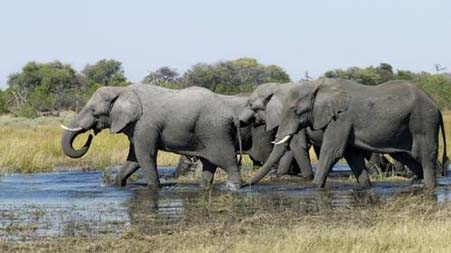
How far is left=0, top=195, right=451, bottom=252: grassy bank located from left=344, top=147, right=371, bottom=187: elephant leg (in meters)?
3.94

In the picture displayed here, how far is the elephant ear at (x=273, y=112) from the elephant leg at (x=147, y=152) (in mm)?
2503

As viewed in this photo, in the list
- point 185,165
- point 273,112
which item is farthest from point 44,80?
point 273,112

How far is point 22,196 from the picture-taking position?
16.7m

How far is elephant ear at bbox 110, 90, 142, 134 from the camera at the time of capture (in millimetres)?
17641

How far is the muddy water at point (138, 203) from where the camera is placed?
1248 centimetres

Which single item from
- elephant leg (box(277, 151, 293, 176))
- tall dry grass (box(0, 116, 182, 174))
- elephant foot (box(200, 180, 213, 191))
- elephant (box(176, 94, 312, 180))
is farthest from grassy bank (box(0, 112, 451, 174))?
elephant foot (box(200, 180, 213, 191))

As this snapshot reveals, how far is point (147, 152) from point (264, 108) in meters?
2.89

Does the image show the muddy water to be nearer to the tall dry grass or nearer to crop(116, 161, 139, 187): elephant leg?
crop(116, 161, 139, 187): elephant leg

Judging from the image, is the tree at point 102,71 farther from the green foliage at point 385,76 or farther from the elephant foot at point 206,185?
the elephant foot at point 206,185

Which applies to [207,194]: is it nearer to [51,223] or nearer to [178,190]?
[178,190]

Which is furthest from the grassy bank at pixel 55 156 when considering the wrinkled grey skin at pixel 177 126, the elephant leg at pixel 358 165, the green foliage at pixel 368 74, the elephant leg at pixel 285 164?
the green foliage at pixel 368 74

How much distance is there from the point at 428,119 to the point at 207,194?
138 inches

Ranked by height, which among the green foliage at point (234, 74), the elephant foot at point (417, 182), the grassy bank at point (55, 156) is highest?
the elephant foot at point (417, 182)

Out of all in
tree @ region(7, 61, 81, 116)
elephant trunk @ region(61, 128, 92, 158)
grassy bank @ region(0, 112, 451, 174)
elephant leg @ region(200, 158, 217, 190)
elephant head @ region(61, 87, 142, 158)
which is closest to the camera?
elephant head @ region(61, 87, 142, 158)
